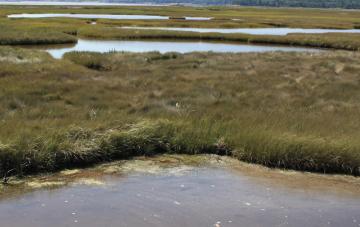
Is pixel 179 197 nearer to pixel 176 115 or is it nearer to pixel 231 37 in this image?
pixel 176 115

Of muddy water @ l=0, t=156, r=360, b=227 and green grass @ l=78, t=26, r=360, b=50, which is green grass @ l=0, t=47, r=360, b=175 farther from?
green grass @ l=78, t=26, r=360, b=50

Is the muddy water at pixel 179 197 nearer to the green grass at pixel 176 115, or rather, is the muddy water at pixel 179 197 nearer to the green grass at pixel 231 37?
the green grass at pixel 176 115

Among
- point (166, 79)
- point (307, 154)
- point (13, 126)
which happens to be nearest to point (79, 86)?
point (166, 79)

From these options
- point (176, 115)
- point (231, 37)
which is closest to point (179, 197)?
point (176, 115)

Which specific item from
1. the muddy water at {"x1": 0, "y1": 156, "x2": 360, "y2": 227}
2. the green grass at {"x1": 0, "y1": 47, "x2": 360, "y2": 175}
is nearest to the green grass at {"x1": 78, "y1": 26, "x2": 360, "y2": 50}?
the green grass at {"x1": 0, "y1": 47, "x2": 360, "y2": 175}

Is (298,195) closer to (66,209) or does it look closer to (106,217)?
(106,217)

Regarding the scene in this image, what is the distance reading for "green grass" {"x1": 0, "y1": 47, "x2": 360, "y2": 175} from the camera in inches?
457

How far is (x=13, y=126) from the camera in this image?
1216 cm

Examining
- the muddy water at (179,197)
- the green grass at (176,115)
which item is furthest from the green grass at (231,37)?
the muddy water at (179,197)

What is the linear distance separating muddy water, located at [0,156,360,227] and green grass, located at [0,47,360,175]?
57cm

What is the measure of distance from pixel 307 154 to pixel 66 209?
19.5 ft

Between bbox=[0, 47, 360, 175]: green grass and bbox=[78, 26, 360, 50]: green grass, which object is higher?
bbox=[0, 47, 360, 175]: green grass

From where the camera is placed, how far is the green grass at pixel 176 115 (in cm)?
1161

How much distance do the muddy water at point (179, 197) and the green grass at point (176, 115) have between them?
57cm
